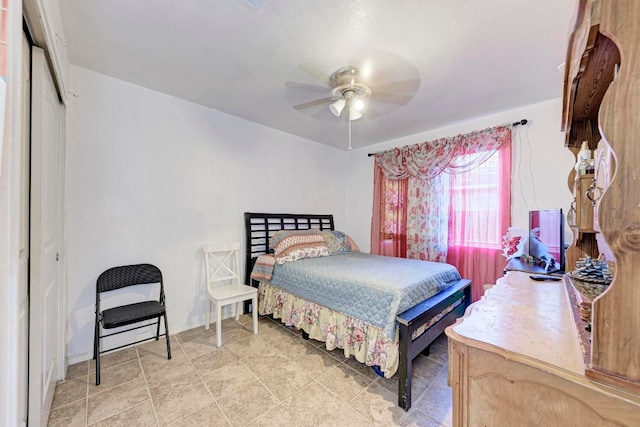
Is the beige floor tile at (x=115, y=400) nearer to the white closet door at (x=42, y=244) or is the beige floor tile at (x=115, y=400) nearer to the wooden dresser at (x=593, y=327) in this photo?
the white closet door at (x=42, y=244)

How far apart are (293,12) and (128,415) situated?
278cm

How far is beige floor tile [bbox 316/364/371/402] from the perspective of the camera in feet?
6.13

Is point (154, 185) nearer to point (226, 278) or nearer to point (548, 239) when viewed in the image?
point (226, 278)

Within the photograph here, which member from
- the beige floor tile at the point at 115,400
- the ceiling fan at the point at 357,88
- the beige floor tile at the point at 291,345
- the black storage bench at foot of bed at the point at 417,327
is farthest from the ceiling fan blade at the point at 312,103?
the beige floor tile at the point at 115,400

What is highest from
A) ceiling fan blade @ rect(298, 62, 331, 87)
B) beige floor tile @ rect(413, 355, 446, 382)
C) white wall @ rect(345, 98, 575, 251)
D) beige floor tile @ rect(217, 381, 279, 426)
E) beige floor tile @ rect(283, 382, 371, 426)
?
ceiling fan blade @ rect(298, 62, 331, 87)

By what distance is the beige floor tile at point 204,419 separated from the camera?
62.5 inches

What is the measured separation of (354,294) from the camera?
85.1 inches

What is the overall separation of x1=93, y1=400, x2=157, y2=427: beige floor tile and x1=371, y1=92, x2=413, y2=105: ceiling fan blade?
3.15 meters

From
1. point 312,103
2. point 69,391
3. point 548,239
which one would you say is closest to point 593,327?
point 548,239

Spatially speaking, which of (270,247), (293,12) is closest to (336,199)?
(270,247)

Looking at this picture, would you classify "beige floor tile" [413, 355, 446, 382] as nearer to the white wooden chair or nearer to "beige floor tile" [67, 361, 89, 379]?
the white wooden chair

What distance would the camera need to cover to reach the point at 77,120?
2.23 metres

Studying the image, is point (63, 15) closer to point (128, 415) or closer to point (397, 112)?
point (128, 415)

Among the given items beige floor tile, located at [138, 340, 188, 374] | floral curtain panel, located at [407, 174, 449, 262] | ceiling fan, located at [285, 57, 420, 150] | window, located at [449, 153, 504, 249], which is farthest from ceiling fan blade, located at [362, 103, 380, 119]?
beige floor tile, located at [138, 340, 188, 374]
